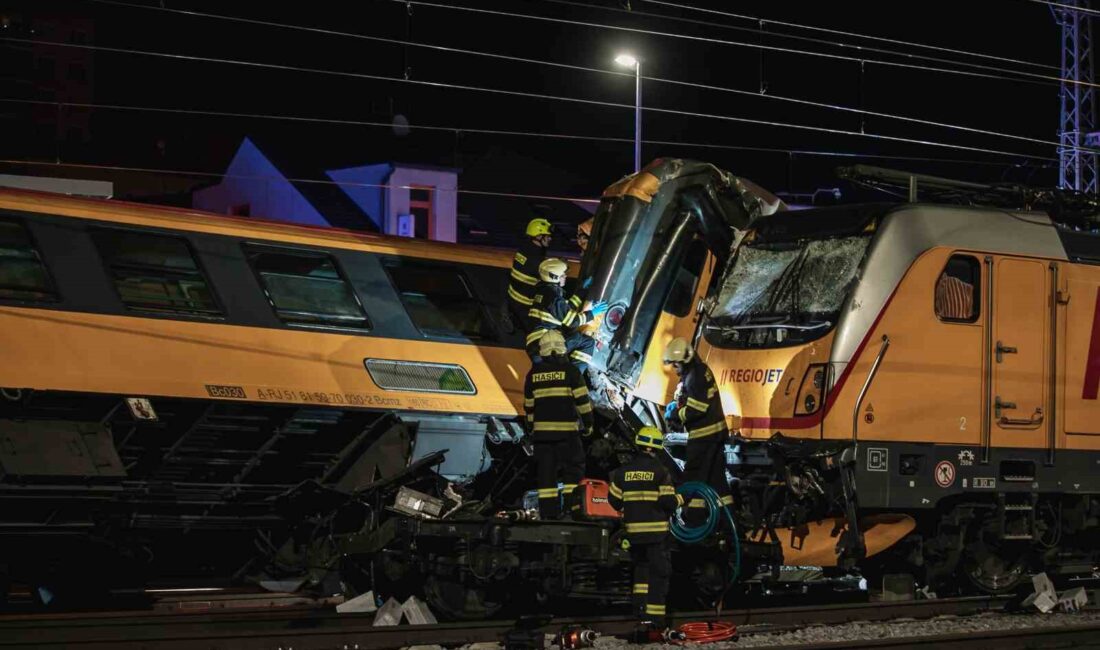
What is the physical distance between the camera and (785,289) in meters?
12.9

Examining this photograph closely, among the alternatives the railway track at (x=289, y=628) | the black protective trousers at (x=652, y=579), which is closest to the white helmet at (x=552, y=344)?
the black protective trousers at (x=652, y=579)

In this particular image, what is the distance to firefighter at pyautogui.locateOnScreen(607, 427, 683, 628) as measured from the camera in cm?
1062

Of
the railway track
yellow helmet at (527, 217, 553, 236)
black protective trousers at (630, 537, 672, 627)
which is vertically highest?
yellow helmet at (527, 217, 553, 236)

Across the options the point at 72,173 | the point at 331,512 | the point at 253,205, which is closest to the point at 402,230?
the point at 253,205

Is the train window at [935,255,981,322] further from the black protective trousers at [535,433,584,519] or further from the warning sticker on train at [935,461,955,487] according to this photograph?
the black protective trousers at [535,433,584,519]

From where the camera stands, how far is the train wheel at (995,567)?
44.2ft

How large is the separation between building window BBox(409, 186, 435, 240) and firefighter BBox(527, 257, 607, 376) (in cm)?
2373

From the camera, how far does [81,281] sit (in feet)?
39.1

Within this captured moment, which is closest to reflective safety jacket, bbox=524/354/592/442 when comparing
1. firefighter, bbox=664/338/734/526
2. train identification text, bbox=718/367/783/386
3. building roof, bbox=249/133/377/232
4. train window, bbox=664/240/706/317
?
firefighter, bbox=664/338/734/526

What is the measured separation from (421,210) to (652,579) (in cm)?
2666

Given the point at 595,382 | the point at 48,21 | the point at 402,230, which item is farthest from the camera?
the point at 48,21

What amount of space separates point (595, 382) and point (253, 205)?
26.4m

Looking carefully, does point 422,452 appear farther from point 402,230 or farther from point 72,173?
point 72,173

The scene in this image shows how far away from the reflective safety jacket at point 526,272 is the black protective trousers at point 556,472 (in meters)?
1.64
